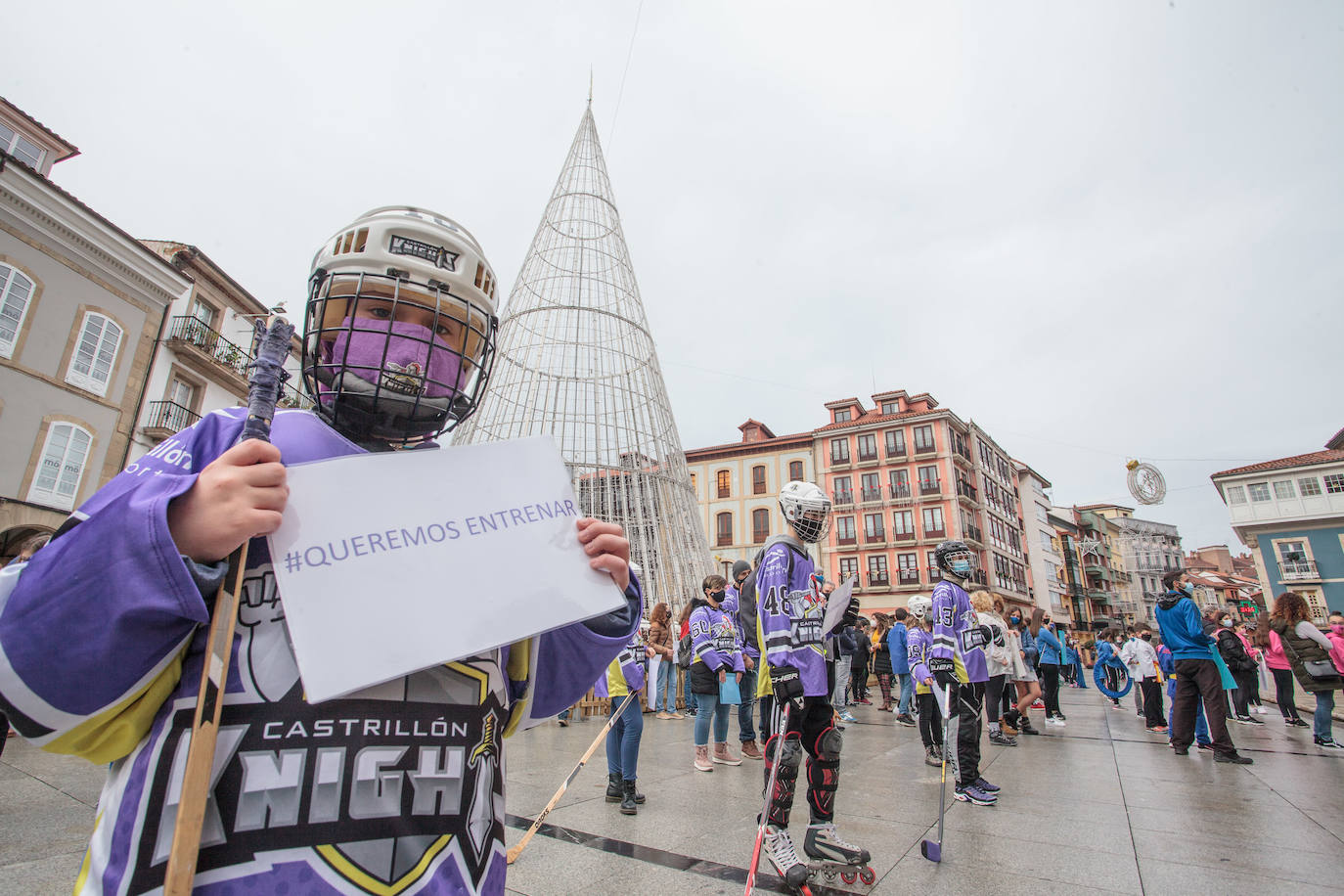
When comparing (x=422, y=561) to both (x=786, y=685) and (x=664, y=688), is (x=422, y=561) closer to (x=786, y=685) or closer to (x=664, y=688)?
(x=786, y=685)

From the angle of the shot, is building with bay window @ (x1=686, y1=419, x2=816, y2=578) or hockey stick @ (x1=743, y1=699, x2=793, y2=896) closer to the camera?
hockey stick @ (x1=743, y1=699, x2=793, y2=896)

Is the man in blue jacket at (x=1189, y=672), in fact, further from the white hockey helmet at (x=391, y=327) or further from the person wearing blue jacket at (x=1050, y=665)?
the white hockey helmet at (x=391, y=327)

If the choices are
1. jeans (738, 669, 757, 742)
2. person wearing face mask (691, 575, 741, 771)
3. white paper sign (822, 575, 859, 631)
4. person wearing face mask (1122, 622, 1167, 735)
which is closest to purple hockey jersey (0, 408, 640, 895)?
white paper sign (822, 575, 859, 631)

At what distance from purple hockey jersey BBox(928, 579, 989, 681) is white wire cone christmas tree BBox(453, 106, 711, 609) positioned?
5567 mm

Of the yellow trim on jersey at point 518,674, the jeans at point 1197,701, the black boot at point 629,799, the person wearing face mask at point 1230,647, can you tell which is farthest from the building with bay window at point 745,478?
the yellow trim on jersey at point 518,674

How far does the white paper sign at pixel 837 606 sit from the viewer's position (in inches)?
137

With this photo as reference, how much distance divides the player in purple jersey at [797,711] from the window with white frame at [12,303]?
54.6 feet

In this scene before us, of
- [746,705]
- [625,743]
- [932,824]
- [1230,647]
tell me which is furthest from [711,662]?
[1230,647]

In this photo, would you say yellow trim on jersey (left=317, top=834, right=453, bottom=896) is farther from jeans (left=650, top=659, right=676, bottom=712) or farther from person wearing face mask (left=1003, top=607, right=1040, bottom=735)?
jeans (left=650, top=659, right=676, bottom=712)

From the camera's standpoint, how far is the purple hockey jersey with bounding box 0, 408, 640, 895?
2.48 ft

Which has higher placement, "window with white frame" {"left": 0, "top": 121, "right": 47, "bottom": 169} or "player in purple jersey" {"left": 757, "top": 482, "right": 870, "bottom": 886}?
"window with white frame" {"left": 0, "top": 121, "right": 47, "bottom": 169}

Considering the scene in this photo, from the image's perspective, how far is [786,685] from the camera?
311cm

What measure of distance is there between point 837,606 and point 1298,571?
41030 millimetres

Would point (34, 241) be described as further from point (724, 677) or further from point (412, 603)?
point (412, 603)
